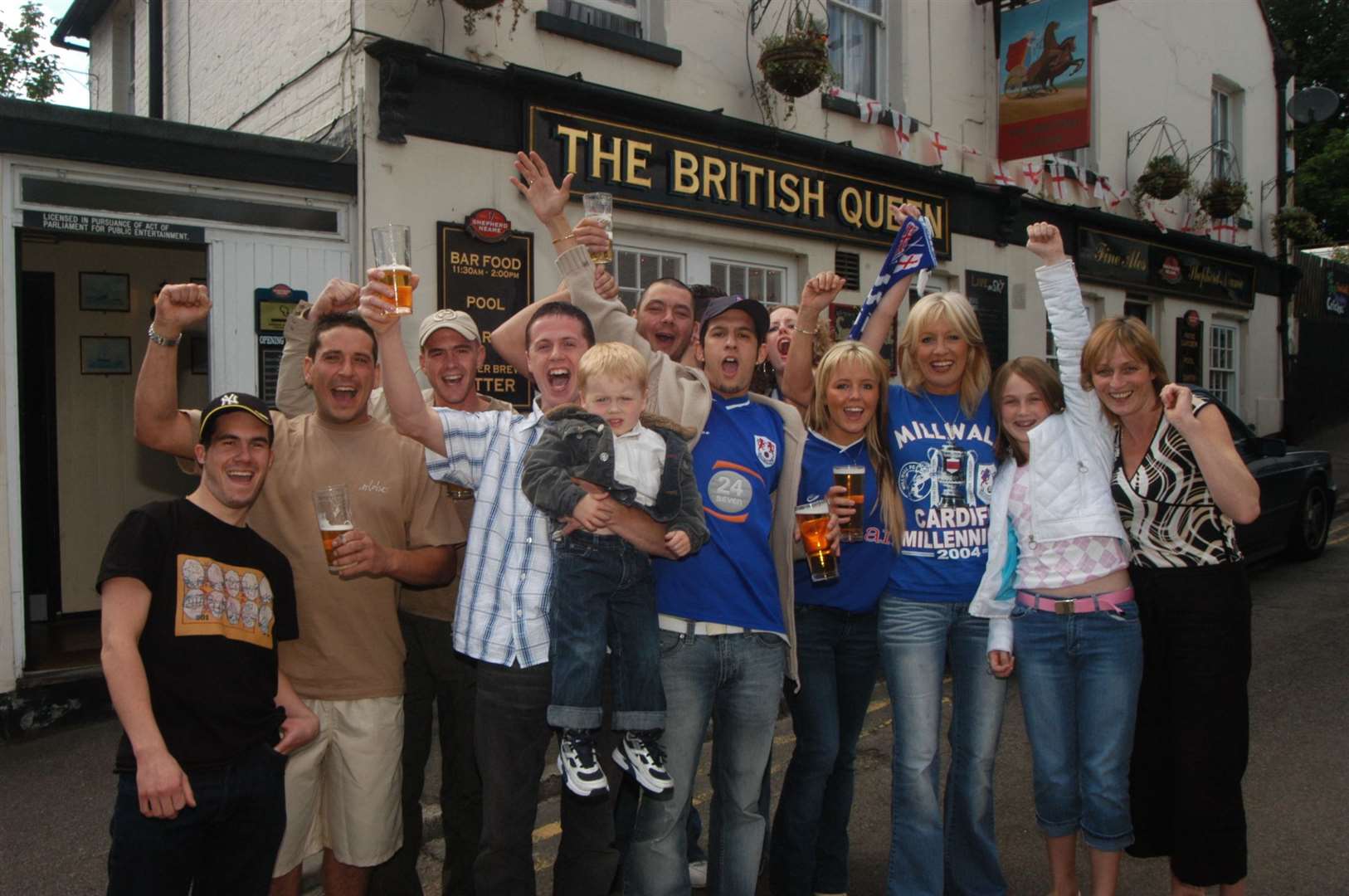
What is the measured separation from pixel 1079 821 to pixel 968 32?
10179 millimetres

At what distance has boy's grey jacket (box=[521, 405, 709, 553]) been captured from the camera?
8.89 feet

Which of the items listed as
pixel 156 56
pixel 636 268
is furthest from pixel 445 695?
pixel 156 56

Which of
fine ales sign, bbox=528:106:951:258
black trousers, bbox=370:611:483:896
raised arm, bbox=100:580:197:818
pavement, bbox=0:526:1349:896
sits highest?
fine ales sign, bbox=528:106:951:258

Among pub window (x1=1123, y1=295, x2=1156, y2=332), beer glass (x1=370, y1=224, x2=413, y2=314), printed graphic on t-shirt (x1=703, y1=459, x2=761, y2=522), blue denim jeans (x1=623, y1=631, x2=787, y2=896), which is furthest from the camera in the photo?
pub window (x1=1123, y1=295, x2=1156, y2=332)

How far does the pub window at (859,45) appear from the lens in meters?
10.0

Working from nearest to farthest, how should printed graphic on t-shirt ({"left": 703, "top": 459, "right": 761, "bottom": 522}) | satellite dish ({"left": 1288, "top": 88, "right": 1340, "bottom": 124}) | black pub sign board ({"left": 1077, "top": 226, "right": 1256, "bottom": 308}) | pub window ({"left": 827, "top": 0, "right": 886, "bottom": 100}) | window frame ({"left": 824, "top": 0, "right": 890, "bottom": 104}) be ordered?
1. printed graphic on t-shirt ({"left": 703, "top": 459, "right": 761, "bottom": 522})
2. pub window ({"left": 827, "top": 0, "right": 886, "bottom": 100})
3. window frame ({"left": 824, "top": 0, "right": 890, "bottom": 104})
4. black pub sign board ({"left": 1077, "top": 226, "right": 1256, "bottom": 308})
5. satellite dish ({"left": 1288, "top": 88, "right": 1340, "bottom": 124})

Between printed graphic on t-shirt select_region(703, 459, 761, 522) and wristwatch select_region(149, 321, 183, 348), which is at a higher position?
wristwatch select_region(149, 321, 183, 348)

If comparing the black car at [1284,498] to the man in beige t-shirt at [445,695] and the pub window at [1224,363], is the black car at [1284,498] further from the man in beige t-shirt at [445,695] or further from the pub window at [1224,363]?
the man in beige t-shirt at [445,695]

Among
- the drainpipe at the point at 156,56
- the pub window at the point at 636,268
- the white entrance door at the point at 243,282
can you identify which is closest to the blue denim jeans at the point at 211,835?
the white entrance door at the point at 243,282

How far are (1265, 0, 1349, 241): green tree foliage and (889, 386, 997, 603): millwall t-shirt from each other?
86.6 feet

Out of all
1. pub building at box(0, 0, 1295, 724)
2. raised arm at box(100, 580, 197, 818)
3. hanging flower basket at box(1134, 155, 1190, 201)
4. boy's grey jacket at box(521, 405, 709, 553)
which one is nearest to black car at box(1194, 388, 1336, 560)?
pub building at box(0, 0, 1295, 724)

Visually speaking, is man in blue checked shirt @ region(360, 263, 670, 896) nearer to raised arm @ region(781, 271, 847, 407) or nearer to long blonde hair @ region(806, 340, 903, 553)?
long blonde hair @ region(806, 340, 903, 553)

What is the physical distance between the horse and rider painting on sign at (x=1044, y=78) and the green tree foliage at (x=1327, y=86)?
17.9 metres

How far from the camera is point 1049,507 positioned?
10.6ft
